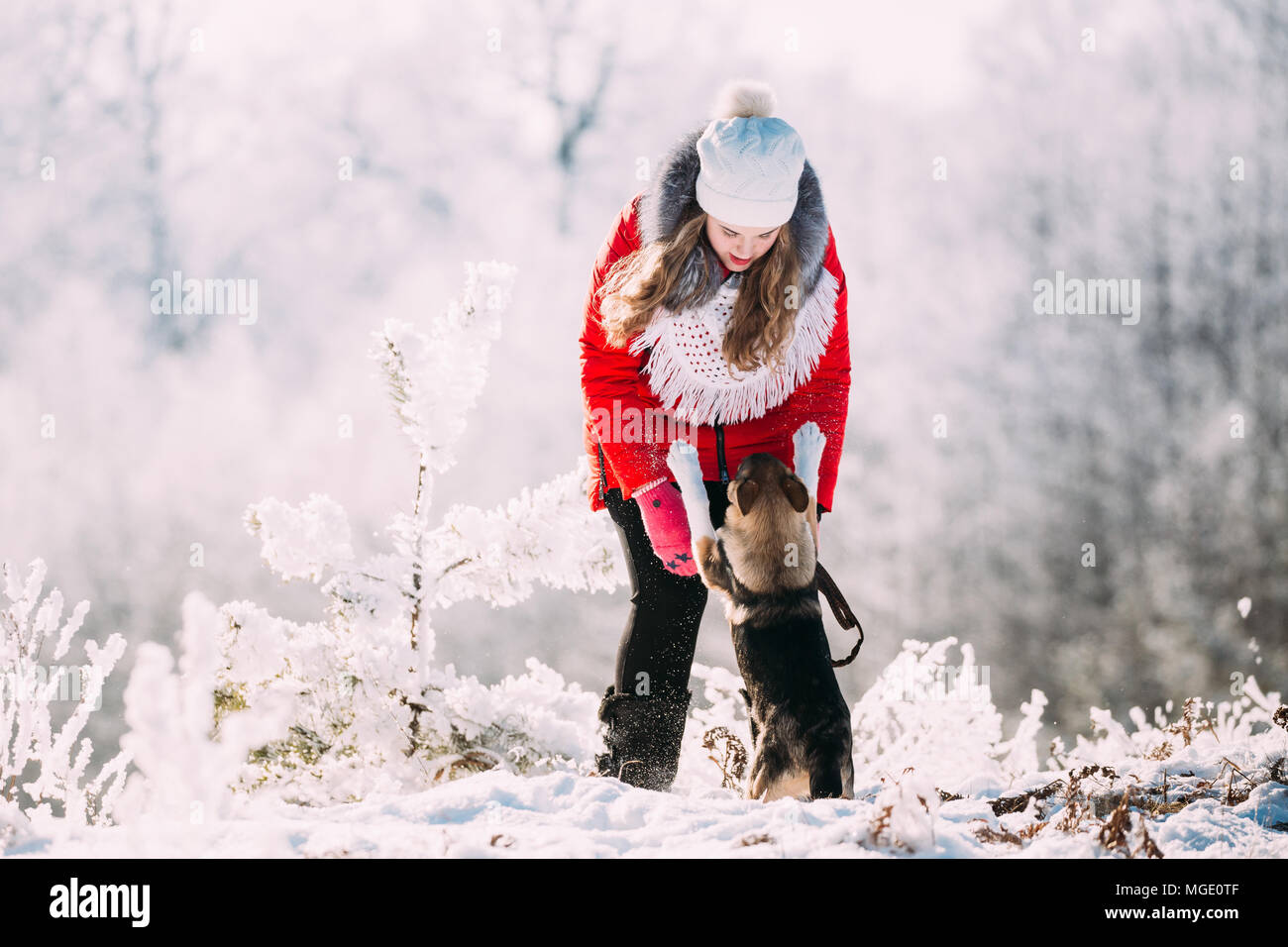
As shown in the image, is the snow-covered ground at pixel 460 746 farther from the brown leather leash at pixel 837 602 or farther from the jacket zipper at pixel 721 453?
the jacket zipper at pixel 721 453

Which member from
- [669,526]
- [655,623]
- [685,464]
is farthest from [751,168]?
[655,623]

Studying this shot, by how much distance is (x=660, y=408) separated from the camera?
3.65m

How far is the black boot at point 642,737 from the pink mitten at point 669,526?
0.52m

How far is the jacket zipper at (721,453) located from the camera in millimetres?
3688

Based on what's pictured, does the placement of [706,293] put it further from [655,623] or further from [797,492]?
[655,623]

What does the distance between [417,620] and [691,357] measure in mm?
2031

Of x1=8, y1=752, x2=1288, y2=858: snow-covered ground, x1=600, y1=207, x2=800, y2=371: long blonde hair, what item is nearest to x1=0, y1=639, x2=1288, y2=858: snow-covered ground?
x1=8, y1=752, x2=1288, y2=858: snow-covered ground

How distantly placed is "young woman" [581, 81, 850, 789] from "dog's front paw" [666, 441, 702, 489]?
64mm

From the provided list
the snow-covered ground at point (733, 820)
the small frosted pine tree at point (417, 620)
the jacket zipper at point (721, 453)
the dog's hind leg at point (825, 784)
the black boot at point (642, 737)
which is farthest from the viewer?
the small frosted pine tree at point (417, 620)

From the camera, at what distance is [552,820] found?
2463 mm

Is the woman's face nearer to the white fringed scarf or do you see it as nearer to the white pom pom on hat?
the white fringed scarf

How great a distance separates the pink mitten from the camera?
3447mm

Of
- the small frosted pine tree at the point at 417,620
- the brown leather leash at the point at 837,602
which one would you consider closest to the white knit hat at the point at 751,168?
the brown leather leash at the point at 837,602
